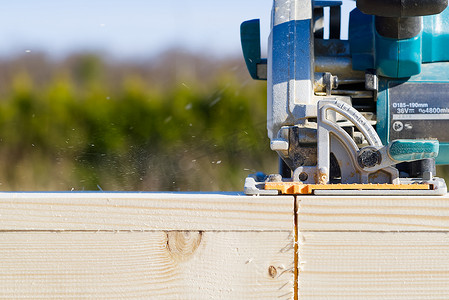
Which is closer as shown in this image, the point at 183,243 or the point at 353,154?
the point at 183,243

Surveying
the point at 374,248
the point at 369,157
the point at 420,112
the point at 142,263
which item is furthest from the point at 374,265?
the point at 420,112

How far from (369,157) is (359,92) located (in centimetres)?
43

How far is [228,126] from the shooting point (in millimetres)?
6355

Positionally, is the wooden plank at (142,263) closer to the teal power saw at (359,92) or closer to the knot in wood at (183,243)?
the knot in wood at (183,243)

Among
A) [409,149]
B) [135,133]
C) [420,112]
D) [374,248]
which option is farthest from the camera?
[135,133]

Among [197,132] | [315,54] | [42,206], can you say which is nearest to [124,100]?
[197,132]

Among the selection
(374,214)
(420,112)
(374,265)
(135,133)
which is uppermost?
(420,112)

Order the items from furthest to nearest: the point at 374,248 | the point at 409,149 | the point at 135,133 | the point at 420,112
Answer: the point at 135,133, the point at 420,112, the point at 409,149, the point at 374,248

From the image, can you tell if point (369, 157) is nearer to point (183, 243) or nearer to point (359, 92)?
point (359, 92)

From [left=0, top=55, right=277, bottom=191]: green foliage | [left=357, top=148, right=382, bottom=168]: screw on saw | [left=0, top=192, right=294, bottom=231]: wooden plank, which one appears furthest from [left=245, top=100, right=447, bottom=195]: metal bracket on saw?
[left=0, top=55, right=277, bottom=191]: green foliage

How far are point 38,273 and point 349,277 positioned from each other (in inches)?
28.2

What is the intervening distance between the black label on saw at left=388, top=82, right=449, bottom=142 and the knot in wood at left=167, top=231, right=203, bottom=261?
0.89 m

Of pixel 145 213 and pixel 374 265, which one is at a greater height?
pixel 145 213

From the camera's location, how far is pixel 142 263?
4.26ft
